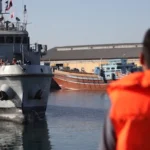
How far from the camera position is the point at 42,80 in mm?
29266

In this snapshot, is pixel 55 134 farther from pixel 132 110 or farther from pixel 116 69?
pixel 116 69

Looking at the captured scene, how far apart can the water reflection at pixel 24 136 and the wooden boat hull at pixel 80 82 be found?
1743 inches

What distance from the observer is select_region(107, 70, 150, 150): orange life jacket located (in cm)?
265

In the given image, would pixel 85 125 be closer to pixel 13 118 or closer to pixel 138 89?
pixel 13 118

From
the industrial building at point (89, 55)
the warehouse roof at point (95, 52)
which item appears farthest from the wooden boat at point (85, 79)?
the warehouse roof at point (95, 52)

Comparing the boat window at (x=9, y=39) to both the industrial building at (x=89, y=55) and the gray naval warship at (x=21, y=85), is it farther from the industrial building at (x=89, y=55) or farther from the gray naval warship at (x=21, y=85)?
the industrial building at (x=89, y=55)

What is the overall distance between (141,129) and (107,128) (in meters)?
0.28

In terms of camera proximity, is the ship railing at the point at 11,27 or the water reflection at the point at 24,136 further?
the ship railing at the point at 11,27

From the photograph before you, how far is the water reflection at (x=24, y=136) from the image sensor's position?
66.5ft

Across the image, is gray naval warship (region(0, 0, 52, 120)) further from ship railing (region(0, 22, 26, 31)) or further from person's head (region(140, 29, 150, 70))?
person's head (region(140, 29, 150, 70))

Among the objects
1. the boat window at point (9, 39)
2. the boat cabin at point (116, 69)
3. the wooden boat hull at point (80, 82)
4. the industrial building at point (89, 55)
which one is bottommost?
the wooden boat hull at point (80, 82)

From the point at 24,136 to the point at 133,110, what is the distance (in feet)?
67.9

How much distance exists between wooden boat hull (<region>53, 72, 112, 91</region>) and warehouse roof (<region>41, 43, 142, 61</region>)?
27675 mm

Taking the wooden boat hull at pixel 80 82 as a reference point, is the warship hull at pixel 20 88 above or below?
above
